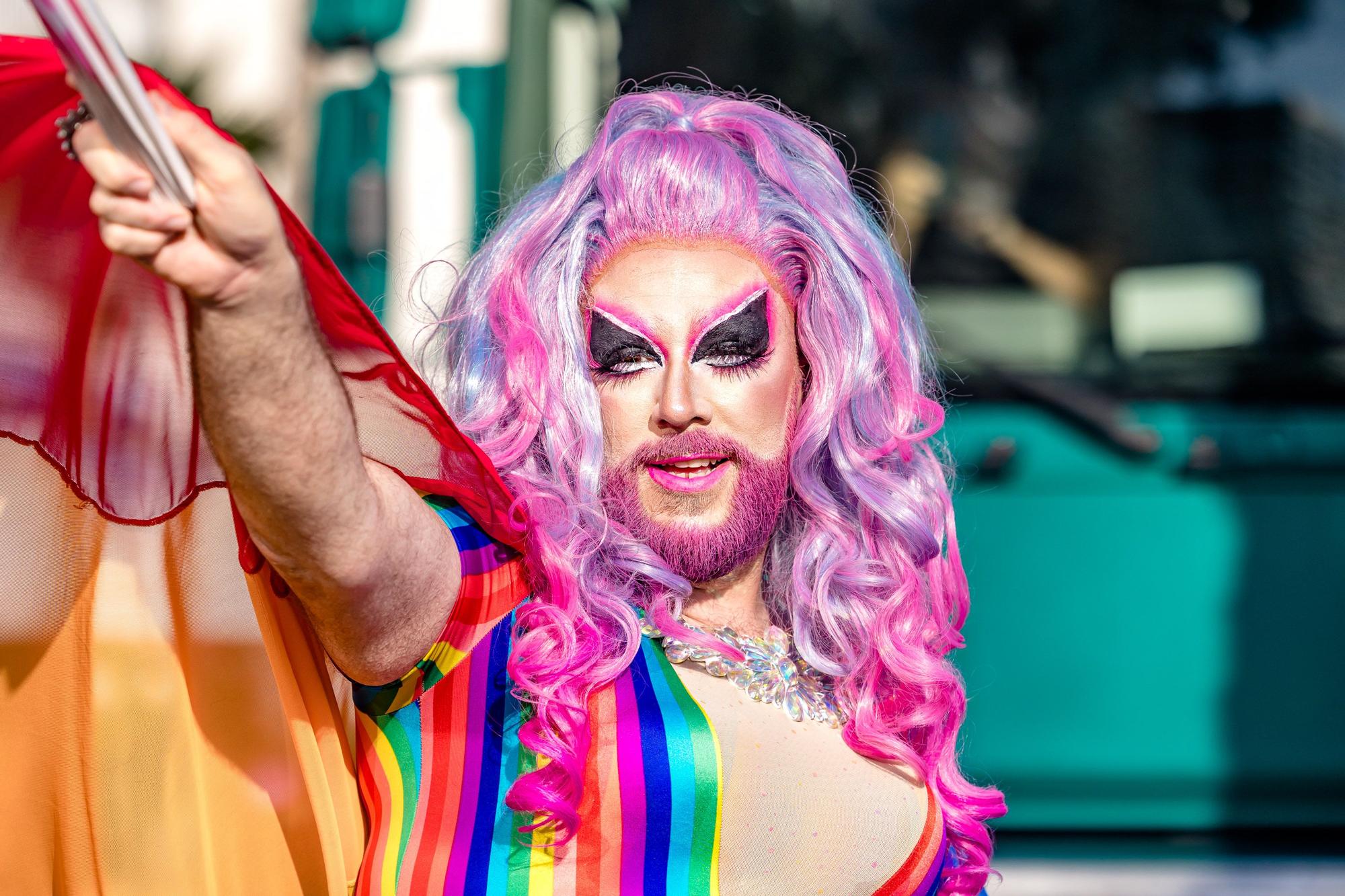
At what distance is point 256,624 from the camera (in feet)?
4.53

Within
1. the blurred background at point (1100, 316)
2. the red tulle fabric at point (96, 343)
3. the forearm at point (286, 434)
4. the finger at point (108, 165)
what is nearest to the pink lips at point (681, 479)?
the red tulle fabric at point (96, 343)

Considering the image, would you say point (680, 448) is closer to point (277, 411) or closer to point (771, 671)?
point (771, 671)

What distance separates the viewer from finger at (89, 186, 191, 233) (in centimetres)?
98

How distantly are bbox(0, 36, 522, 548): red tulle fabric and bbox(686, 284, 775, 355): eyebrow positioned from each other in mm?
383

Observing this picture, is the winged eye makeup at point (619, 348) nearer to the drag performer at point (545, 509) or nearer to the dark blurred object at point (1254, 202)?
the drag performer at point (545, 509)

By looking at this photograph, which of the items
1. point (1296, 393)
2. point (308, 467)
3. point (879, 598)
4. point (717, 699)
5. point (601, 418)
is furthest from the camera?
point (1296, 393)

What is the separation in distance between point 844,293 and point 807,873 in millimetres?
754

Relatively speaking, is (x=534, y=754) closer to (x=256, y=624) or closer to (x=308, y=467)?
(x=256, y=624)

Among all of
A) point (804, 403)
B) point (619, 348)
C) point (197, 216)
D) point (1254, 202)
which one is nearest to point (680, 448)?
point (619, 348)

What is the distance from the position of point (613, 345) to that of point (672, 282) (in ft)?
0.37

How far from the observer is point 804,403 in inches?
69.4

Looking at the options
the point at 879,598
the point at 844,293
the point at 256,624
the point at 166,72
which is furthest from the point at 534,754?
the point at 166,72

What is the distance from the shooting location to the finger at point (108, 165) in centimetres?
96

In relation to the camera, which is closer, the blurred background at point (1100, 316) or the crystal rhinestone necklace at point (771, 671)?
the crystal rhinestone necklace at point (771, 671)
